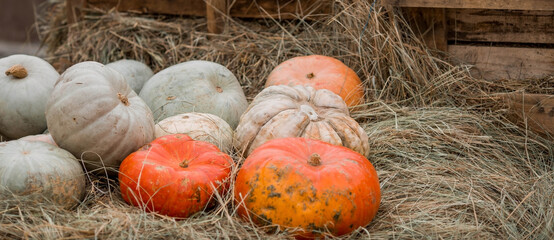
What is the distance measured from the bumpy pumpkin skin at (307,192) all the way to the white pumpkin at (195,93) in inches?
48.4

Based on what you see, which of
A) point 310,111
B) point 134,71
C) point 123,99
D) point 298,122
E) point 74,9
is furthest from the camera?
point 74,9

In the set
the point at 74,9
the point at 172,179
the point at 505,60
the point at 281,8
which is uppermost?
the point at 74,9

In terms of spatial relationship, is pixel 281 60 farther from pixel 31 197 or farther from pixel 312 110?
pixel 31 197

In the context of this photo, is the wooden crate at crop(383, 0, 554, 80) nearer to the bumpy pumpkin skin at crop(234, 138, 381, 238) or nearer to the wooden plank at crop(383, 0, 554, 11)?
the wooden plank at crop(383, 0, 554, 11)

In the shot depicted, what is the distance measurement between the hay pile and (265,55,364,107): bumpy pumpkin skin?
14 centimetres

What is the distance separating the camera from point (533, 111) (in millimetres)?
3814

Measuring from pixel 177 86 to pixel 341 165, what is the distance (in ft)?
5.57

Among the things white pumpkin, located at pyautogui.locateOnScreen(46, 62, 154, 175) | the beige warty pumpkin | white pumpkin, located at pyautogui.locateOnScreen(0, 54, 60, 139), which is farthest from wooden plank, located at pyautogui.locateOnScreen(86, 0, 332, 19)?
white pumpkin, located at pyautogui.locateOnScreen(46, 62, 154, 175)

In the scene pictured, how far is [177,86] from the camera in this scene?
407 cm

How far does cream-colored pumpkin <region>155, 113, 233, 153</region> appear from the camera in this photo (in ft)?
11.3

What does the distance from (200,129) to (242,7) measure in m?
1.96

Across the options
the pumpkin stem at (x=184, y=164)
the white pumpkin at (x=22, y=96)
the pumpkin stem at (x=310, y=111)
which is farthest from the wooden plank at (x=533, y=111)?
the white pumpkin at (x=22, y=96)

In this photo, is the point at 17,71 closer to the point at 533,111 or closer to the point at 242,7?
the point at 242,7

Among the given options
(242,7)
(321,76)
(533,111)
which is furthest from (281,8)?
(533,111)
